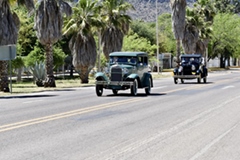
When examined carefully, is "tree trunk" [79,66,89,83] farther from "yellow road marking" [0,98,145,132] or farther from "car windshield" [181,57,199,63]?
"yellow road marking" [0,98,145,132]

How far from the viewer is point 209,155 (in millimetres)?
9758

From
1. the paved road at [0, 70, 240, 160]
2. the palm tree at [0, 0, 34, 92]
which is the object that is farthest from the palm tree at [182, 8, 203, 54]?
the paved road at [0, 70, 240, 160]

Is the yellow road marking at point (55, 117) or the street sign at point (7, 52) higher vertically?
the street sign at point (7, 52)

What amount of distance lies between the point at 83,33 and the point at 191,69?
10.9m

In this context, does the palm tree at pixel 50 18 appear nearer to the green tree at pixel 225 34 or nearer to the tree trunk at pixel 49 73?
the tree trunk at pixel 49 73

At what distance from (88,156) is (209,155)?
2.14m

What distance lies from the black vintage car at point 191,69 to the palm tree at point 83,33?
920 cm

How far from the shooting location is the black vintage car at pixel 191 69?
4203 centimetres

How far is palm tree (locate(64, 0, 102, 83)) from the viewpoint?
4872cm

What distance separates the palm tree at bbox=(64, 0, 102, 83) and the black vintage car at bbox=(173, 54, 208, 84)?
9.20m

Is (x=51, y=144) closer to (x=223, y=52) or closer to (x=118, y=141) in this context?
(x=118, y=141)

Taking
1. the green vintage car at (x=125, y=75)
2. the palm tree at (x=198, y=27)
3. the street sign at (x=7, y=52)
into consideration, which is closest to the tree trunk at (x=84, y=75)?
the street sign at (x=7, y=52)

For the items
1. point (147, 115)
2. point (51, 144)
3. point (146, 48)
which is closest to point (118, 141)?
point (51, 144)

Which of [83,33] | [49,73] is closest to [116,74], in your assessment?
[49,73]
